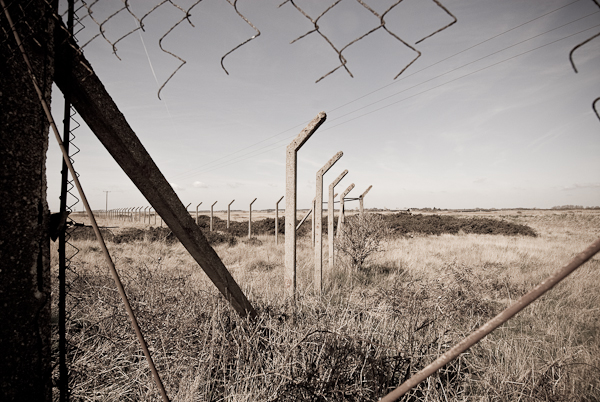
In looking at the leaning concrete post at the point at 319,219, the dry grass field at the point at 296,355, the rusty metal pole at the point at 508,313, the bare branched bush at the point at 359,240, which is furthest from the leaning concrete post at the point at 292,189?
the bare branched bush at the point at 359,240

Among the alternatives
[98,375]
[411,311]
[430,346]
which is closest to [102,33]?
[98,375]

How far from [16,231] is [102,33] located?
35.4 inches

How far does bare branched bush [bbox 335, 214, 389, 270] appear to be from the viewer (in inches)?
313

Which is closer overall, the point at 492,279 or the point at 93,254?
the point at 492,279

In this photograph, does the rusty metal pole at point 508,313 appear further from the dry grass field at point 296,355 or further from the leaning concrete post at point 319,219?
the leaning concrete post at point 319,219

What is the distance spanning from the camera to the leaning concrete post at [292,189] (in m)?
2.84

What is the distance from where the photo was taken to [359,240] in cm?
802

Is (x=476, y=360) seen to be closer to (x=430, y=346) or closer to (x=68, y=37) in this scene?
(x=430, y=346)

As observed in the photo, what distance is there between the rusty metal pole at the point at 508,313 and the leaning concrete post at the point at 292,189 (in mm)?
2291

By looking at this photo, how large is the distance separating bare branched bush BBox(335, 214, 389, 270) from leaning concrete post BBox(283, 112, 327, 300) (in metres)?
4.93

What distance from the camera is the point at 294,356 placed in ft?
6.34

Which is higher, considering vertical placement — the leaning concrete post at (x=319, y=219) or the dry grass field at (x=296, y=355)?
the leaning concrete post at (x=319, y=219)

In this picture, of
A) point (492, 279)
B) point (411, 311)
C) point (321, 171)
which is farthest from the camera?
point (492, 279)

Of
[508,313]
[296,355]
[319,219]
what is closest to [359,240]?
[319,219]
